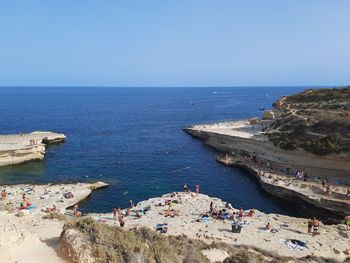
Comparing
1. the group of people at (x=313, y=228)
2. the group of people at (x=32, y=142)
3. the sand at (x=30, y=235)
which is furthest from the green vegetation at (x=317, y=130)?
the group of people at (x=32, y=142)

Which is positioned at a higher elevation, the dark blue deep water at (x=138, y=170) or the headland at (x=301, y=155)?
the headland at (x=301, y=155)

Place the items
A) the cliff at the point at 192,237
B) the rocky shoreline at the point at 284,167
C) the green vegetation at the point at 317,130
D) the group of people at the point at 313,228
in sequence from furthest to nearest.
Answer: the green vegetation at the point at 317,130
the rocky shoreline at the point at 284,167
the group of people at the point at 313,228
the cliff at the point at 192,237

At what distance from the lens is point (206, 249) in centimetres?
2281

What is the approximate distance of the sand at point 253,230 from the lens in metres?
26.3

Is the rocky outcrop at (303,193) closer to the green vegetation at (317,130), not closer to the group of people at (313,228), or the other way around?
the group of people at (313,228)

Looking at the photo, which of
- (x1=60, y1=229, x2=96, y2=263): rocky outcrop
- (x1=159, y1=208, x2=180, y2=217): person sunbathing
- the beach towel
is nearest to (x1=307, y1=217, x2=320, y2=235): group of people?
the beach towel

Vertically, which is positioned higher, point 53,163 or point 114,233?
point 114,233

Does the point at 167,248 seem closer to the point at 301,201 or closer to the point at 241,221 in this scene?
the point at 241,221

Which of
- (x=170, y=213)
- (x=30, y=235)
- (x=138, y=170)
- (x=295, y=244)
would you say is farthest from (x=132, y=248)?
(x=138, y=170)

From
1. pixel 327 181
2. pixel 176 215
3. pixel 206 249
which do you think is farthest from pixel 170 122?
pixel 206 249

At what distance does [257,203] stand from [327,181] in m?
9.66

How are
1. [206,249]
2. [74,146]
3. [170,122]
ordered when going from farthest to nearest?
[170,122] < [74,146] < [206,249]

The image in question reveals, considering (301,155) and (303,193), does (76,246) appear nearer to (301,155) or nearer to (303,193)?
(303,193)

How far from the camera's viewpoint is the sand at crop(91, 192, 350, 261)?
2635cm
